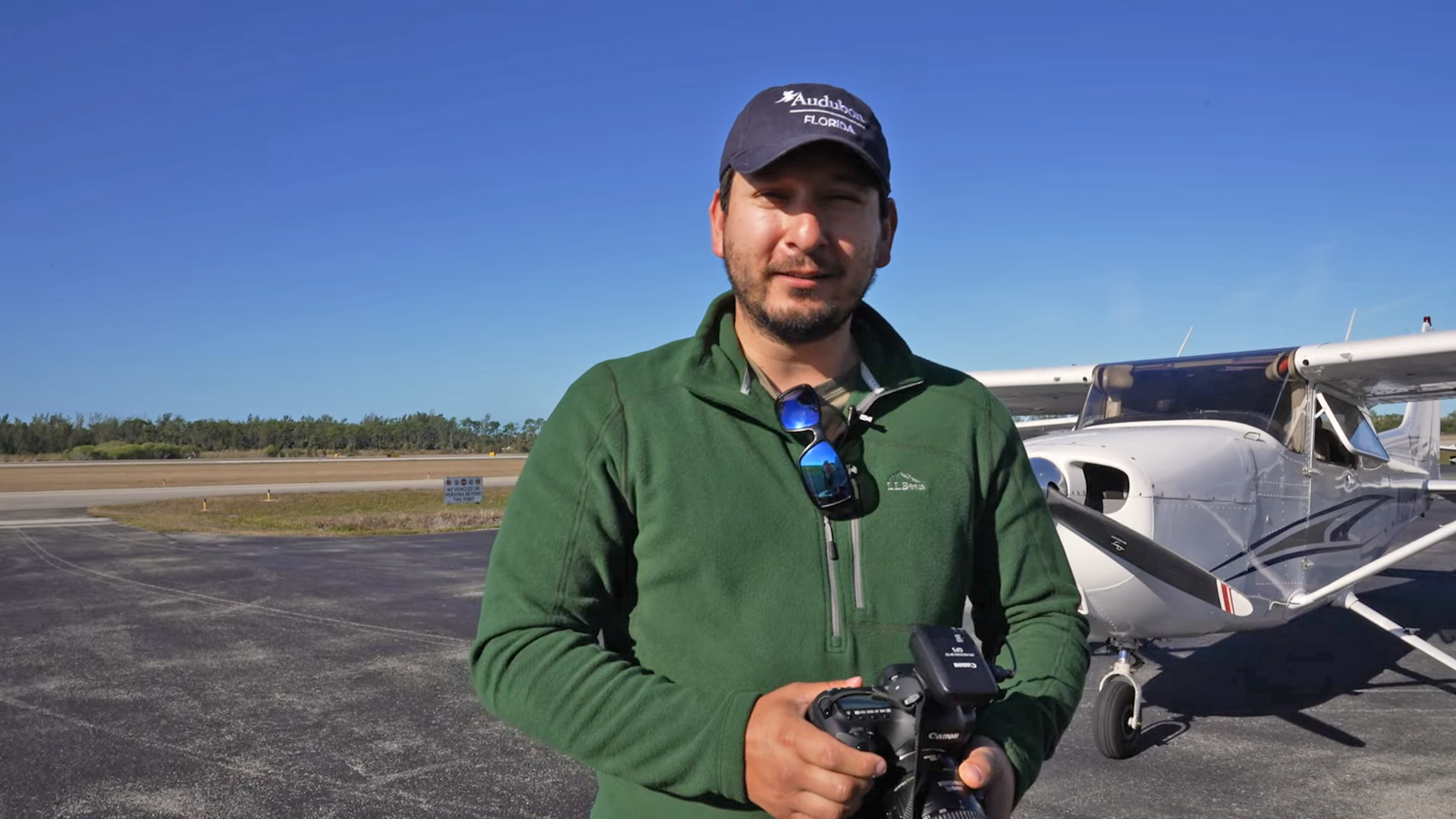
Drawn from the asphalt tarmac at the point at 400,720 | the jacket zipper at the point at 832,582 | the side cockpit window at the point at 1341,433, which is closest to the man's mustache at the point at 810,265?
the jacket zipper at the point at 832,582

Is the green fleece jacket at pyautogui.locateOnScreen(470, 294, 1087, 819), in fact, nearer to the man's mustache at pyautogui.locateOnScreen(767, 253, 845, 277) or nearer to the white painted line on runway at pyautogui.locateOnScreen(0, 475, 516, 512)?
the man's mustache at pyautogui.locateOnScreen(767, 253, 845, 277)

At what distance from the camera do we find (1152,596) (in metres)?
5.48

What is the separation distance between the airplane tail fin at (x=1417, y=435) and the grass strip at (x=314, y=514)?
44.1 feet

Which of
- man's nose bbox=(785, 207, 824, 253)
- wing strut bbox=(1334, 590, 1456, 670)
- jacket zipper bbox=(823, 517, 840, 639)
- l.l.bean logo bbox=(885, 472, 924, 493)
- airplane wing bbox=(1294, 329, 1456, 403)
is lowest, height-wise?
wing strut bbox=(1334, 590, 1456, 670)

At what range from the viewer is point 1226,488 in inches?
233

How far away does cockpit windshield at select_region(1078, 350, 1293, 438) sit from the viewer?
21.3ft

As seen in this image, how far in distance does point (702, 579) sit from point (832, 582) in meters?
0.18

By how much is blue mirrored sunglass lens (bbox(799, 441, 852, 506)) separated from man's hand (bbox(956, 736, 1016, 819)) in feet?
1.18

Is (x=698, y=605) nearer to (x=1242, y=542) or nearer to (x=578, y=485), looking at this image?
(x=578, y=485)

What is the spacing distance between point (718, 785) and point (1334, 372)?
22.4 feet

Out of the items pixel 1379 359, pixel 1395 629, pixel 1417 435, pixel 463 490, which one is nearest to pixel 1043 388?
pixel 1379 359

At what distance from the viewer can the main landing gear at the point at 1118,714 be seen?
17.9 ft

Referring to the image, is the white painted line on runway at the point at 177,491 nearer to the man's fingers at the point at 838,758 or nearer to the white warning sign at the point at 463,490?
the white warning sign at the point at 463,490

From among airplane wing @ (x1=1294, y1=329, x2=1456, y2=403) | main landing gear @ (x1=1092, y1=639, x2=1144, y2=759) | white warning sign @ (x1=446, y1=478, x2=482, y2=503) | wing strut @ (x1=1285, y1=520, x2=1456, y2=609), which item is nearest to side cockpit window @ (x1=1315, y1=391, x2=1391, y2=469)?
airplane wing @ (x1=1294, y1=329, x2=1456, y2=403)
